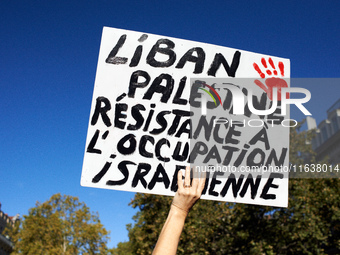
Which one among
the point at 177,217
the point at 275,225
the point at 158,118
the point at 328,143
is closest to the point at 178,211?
the point at 177,217

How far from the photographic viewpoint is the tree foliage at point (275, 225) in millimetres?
15156

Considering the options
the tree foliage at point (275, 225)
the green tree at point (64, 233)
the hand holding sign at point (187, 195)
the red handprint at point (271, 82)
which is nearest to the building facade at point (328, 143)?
the tree foliage at point (275, 225)

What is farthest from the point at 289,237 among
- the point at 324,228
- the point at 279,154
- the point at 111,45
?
the point at 111,45

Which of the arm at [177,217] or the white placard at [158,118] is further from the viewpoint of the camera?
the white placard at [158,118]

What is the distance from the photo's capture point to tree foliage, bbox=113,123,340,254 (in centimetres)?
1516

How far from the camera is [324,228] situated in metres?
15.4

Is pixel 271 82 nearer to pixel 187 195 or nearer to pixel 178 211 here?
pixel 187 195

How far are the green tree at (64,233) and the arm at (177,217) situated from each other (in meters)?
41.4

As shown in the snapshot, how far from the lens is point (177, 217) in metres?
2.01

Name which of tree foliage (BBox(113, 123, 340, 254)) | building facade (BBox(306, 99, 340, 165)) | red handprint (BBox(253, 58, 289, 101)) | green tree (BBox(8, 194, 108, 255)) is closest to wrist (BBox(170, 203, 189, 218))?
red handprint (BBox(253, 58, 289, 101))

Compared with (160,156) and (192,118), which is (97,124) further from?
(192,118)

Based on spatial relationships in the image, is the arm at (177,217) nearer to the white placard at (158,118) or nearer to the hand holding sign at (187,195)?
the hand holding sign at (187,195)

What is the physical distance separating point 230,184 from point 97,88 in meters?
1.45

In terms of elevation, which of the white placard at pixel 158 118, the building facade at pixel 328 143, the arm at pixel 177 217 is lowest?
the arm at pixel 177 217
